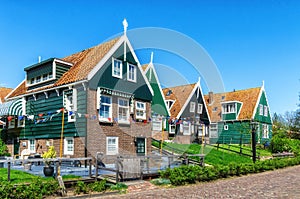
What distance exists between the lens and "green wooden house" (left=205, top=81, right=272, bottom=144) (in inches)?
1657

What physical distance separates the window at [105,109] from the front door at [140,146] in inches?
145

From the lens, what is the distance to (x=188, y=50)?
1930 centimetres

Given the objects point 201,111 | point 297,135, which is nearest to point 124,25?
point 201,111

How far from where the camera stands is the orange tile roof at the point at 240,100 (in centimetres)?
4219

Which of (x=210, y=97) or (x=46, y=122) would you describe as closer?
(x=46, y=122)

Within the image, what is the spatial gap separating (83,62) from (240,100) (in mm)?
29063

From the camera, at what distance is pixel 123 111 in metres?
22.5

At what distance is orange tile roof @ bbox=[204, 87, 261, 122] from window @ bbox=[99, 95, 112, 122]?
25.2 m

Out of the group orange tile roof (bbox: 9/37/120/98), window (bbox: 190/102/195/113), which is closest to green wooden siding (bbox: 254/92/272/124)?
window (bbox: 190/102/195/113)

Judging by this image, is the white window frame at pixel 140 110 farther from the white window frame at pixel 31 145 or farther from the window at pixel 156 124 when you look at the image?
the white window frame at pixel 31 145

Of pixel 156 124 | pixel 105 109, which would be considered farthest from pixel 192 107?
pixel 105 109

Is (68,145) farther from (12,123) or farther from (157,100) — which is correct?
(157,100)

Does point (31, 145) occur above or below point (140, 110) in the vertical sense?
below

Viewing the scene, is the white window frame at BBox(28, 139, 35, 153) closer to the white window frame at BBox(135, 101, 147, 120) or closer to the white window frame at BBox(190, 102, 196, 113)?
the white window frame at BBox(135, 101, 147, 120)
